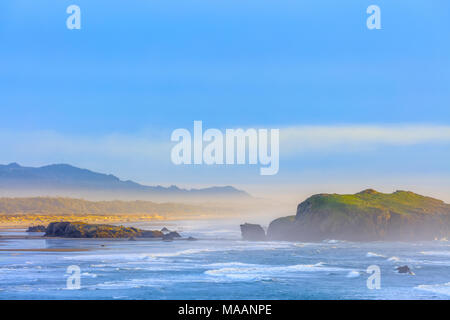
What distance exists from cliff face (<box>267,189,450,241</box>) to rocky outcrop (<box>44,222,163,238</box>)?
34.0m

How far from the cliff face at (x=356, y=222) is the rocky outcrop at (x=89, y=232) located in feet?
111

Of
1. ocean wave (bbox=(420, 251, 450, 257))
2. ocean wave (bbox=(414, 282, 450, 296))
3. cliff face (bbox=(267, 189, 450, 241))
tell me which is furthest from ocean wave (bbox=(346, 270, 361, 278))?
cliff face (bbox=(267, 189, 450, 241))

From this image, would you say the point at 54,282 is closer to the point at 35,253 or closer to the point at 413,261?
the point at 35,253

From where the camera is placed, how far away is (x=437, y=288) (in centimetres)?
7206

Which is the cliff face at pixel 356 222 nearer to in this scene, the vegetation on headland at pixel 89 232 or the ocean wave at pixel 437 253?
the vegetation on headland at pixel 89 232

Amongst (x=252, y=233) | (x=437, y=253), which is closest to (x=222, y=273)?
(x=437, y=253)

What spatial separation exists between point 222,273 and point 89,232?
87.6 meters

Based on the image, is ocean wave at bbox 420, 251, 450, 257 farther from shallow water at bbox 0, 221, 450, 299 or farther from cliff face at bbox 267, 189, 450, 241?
cliff face at bbox 267, 189, 450, 241

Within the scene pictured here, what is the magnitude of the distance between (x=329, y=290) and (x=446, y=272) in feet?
91.2

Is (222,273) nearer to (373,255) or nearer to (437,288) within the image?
(437,288)

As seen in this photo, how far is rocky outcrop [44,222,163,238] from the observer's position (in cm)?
16200

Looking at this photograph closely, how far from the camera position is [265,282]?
75.9 metres
